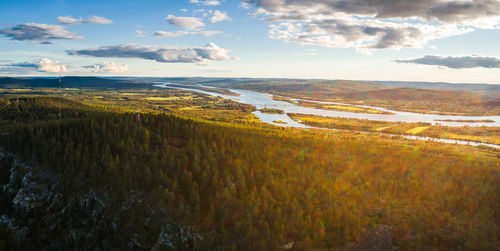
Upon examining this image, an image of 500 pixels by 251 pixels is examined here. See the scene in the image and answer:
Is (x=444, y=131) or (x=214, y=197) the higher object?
(x=214, y=197)

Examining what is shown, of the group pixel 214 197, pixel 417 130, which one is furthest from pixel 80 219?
pixel 417 130

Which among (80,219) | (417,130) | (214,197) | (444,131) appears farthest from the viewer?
(417,130)

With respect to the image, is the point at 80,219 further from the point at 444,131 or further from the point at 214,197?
the point at 444,131

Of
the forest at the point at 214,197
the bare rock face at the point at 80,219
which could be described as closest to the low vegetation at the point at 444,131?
the forest at the point at 214,197

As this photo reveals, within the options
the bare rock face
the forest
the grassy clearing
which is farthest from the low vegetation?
the bare rock face

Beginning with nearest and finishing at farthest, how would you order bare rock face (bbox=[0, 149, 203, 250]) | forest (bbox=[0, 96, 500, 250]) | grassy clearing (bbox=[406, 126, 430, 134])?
bare rock face (bbox=[0, 149, 203, 250]) < forest (bbox=[0, 96, 500, 250]) < grassy clearing (bbox=[406, 126, 430, 134])

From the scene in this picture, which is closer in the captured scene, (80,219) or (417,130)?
(80,219)

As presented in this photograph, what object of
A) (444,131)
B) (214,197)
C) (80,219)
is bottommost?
(80,219)

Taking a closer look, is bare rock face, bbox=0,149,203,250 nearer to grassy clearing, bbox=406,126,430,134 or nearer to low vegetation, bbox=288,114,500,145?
low vegetation, bbox=288,114,500,145

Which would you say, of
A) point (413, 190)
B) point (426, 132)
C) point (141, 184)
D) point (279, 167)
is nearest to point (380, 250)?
point (413, 190)

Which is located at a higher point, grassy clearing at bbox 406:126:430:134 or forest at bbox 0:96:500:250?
forest at bbox 0:96:500:250
